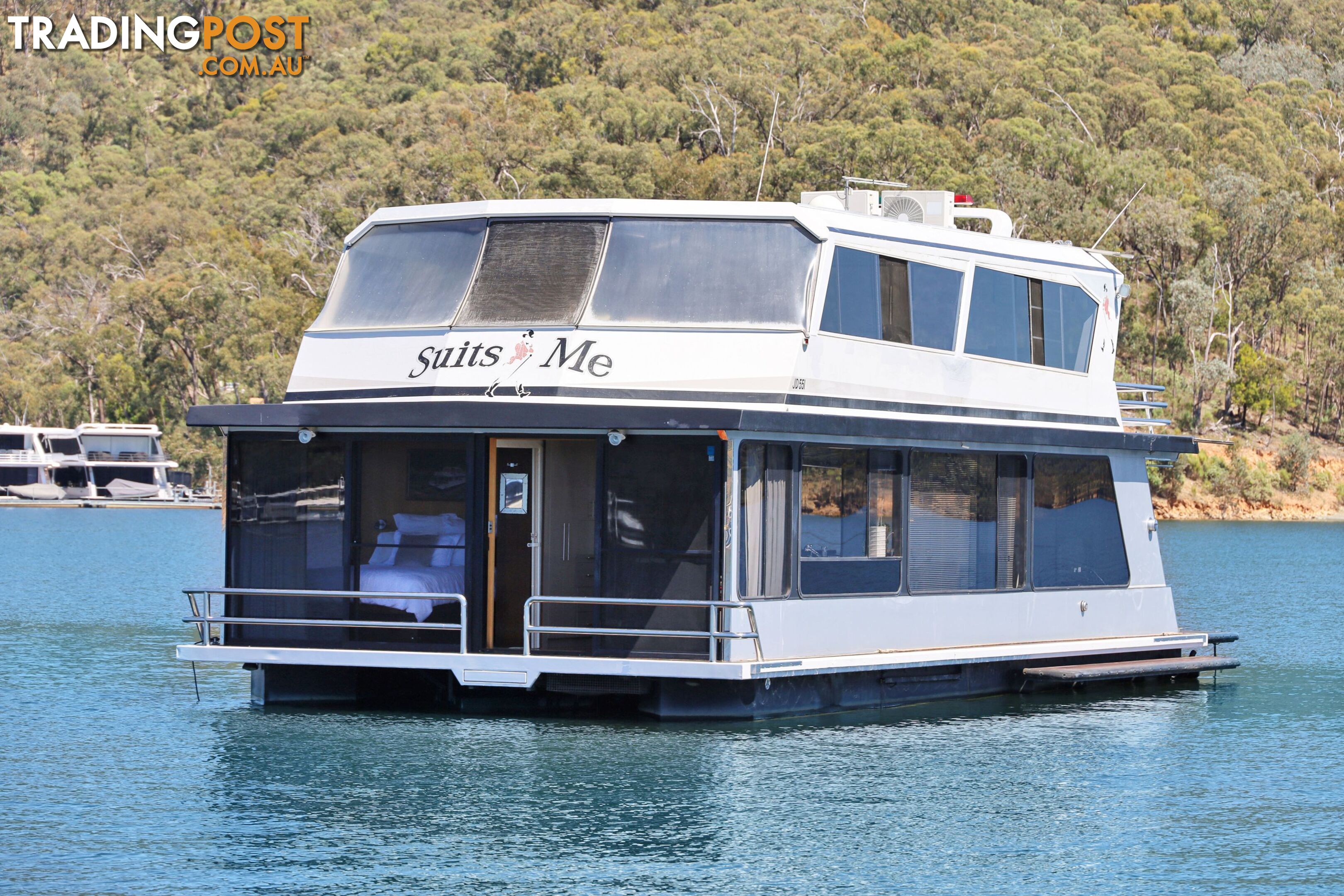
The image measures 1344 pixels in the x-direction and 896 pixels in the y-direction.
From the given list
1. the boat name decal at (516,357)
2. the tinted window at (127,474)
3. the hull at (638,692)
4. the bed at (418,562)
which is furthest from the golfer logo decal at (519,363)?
the tinted window at (127,474)

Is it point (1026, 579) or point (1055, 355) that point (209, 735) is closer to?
point (1026, 579)

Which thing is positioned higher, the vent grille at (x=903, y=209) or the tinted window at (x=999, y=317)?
the vent grille at (x=903, y=209)

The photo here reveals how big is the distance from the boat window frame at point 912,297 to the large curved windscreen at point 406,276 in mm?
3352

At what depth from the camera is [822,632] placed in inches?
615

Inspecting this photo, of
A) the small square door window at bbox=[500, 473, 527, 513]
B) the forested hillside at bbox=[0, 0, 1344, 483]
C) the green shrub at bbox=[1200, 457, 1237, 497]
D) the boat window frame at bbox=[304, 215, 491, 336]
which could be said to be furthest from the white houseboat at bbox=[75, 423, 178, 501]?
the small square door window at bbox=[500, 473, 527, 513]

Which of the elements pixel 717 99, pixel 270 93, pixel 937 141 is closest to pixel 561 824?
pixel 937 141

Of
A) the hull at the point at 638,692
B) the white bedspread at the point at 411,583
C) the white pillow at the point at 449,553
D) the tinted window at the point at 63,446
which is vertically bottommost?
the hull at the point at 638,692

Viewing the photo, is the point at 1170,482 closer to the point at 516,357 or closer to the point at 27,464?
the point at 516,357

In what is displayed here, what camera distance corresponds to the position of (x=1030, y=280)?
1814cm

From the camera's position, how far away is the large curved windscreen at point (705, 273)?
15.5m

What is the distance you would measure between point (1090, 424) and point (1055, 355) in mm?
995

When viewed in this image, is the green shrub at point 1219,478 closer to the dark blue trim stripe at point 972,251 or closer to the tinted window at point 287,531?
the dark blue trim stripe at point 972,251

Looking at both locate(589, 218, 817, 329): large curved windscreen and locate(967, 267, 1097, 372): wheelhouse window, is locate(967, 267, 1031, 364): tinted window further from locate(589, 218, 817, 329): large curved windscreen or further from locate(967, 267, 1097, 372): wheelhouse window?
locate(589, 218, 817, 329): large curved windscreen

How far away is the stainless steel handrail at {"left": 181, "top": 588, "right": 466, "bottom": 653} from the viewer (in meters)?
14.9
